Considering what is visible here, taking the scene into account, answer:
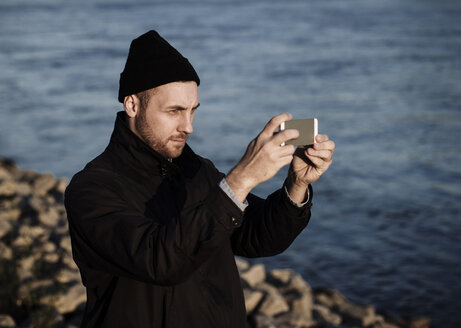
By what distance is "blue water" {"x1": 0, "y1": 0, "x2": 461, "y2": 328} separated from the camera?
9.59 m

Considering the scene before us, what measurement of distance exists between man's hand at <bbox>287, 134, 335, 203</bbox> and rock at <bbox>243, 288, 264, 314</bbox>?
3907mm

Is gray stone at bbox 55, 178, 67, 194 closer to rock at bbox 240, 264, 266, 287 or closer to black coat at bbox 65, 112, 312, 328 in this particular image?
rock at bbox 240, 264, 266, 287

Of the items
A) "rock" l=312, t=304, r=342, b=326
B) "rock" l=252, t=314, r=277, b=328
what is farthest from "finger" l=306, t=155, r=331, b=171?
"rock" l=312, t=304, r=342, b=326

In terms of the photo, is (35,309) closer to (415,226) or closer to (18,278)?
(18,278)

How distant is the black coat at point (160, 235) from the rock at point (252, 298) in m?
3.47

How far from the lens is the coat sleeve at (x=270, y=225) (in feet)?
9.21

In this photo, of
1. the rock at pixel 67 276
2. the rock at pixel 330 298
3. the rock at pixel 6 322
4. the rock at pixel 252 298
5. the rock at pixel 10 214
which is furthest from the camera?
the rock at pixel 10 214

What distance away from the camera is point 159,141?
109 inches

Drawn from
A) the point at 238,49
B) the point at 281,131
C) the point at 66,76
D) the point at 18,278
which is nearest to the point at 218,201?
the point at 281,131

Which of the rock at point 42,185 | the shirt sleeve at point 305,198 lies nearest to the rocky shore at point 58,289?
the rock at point 42,185

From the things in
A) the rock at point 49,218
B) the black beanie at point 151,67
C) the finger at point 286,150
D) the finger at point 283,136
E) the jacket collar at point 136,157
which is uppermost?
the black beanie at point 151,67

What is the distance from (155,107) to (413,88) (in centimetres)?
1806

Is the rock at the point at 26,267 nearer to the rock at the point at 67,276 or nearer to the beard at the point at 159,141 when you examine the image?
the rock at the point at 67,276

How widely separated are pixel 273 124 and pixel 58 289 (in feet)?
14.5
